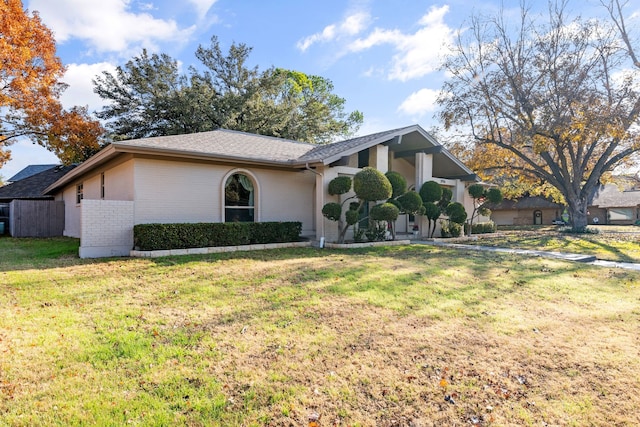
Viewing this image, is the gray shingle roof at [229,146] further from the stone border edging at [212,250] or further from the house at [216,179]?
the stone border edging at [212,250]

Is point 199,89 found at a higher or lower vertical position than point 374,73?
higher

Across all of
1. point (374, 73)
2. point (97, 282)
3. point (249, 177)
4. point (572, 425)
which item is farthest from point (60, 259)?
point (374, 73)

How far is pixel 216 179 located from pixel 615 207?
40308mm

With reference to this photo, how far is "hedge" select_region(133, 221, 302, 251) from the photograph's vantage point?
9.02m

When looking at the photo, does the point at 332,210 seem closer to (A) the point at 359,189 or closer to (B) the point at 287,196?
(A) the point at 359,189

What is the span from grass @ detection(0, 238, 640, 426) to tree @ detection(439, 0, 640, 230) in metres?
13.9

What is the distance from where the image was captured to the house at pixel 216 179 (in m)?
9.35

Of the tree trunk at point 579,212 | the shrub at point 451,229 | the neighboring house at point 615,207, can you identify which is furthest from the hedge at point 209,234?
the neighboring house at point 615,207

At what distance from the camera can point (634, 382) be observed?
3.04 m

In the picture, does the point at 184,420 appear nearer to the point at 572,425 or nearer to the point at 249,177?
the point at 572,425

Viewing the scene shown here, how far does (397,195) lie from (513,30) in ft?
46.9

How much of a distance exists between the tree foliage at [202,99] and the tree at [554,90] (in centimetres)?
1221

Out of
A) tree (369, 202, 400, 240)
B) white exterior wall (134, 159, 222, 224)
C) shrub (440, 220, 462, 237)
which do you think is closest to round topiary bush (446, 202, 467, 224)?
shrub (440, 220, 462, 237)

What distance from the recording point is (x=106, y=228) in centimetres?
919
